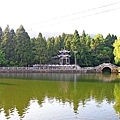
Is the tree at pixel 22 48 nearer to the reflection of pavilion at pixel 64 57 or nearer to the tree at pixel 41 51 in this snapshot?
the tree at pixel 41 51

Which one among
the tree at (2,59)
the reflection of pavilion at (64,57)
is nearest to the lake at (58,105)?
the tree at (2,59)

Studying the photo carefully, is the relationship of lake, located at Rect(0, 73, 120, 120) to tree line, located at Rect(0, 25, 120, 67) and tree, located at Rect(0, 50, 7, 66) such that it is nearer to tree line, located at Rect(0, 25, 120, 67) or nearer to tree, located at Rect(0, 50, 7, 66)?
tree, located at Rect(0, 50, 7, 66)

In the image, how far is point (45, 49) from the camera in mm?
53562

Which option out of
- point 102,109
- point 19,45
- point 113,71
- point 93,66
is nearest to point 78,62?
point 93,66

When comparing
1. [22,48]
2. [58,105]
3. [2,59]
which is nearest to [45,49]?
[22,48]

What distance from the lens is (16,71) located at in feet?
160

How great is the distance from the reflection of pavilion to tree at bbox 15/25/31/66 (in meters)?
7.68

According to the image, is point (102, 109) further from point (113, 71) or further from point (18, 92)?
point (113, 71)

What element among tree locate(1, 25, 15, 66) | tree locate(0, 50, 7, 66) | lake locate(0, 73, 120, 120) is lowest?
lake locate(0, 73, 120, 120)

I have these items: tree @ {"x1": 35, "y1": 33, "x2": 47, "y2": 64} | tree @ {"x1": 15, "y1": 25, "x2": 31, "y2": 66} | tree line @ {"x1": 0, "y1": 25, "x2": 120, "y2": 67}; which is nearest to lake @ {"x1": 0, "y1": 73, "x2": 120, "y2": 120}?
tree @ {"x1": 15, "y1": 25, "x2": 31, "y2": 66}

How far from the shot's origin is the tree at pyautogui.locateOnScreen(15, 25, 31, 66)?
50.8m

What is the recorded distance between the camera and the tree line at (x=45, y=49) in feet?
168

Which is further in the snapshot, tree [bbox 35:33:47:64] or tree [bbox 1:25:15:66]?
tree [bbox 35:33:47:64]

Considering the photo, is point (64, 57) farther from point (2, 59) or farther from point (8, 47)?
point (2, 59)
